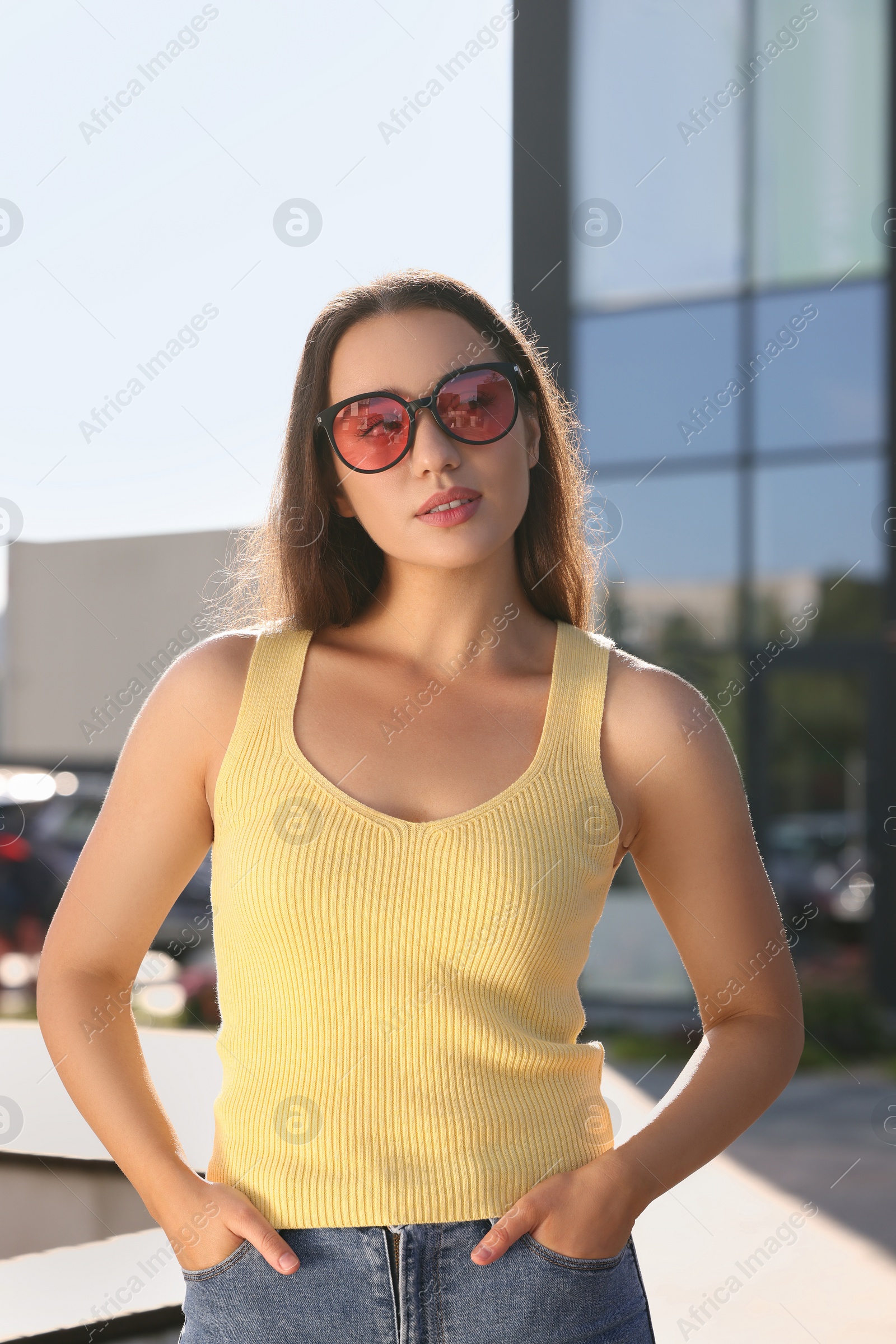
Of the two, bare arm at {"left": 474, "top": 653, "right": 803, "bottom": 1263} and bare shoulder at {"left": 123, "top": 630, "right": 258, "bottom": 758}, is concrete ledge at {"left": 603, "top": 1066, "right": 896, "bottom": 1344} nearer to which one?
bare arm at {"left": 474, "top": 653, "right": 803, "bottom": 1263}

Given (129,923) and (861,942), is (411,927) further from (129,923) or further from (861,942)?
(861,942)

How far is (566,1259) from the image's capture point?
122cm

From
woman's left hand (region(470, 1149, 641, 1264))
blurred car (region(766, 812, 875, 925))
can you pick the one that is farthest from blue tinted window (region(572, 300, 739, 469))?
woman's left hand (region(470, 1149, 641, 1264))

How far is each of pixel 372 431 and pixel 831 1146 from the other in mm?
4992

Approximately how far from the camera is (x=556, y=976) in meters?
1.32

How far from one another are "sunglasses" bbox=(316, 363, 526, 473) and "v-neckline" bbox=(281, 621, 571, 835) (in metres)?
0.22

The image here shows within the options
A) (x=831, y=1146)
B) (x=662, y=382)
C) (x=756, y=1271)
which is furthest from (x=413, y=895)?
(x=662, y=382)

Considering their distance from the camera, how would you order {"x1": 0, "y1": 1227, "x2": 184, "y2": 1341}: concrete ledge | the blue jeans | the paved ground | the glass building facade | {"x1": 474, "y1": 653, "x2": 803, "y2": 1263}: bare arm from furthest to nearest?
the glass building facade
the paved ground
{"x1": 0, "y1": 1227, "x2": 184, "y2": 1341}: concrete ledge
{"x1": 474, "y1": 653, "x2": 803, "y2": 1263}: bare arm
the blue jeans

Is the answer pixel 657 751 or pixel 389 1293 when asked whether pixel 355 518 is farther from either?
pixel 389 1293

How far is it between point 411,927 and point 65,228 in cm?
430

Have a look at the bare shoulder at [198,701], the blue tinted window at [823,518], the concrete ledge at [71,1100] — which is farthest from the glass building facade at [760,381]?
the bare shoulder at [198,701]

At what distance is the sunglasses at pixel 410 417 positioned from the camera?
141 cm

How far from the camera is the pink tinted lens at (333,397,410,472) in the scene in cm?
141

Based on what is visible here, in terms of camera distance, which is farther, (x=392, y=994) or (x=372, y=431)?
(x=372, y=431)
